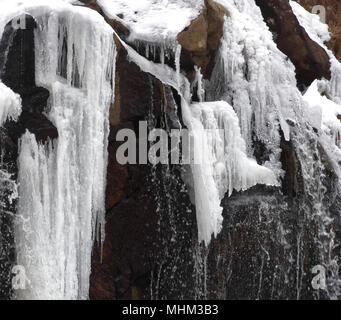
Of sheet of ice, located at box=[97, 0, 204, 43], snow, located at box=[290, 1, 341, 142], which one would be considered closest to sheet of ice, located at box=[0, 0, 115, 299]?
sheet of ice, located at box=[97, 0, 204, 43]

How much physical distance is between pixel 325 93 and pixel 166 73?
3065 millimetres

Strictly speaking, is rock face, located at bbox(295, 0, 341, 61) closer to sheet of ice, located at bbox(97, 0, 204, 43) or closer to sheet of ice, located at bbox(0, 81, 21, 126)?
sheet of ice, located at bbox(97, 0, 204, 43)

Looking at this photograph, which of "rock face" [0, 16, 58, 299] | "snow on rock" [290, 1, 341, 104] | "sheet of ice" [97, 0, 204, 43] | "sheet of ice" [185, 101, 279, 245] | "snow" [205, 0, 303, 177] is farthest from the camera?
"snow on rock" [290, 1, 341, 104]

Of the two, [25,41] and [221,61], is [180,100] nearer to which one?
[221,61]

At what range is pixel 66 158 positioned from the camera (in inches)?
229

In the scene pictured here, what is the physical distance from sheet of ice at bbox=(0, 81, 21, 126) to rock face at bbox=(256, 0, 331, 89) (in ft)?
14.0

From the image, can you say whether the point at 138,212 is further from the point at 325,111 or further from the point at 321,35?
the point at 321,35

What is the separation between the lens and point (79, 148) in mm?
5859

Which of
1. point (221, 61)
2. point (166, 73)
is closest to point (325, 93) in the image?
point (221, 61)

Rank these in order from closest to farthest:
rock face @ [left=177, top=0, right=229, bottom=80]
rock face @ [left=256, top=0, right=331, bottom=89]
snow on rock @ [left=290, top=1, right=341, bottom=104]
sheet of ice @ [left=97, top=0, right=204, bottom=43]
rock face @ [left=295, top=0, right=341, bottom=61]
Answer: sheet of ice @ [left=97, top=0, right=204, bottom=43], rock face @ [left=177, top=0, right=229, bottom=80], rock face @ [left=256, top=0, right=331, bottom=89], snow on rock @ [left=290, top=1, right=341, bottom=104], rock face @ [left=295, top=0, right=341, bottom=61]

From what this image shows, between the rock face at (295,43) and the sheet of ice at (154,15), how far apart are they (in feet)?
6.35

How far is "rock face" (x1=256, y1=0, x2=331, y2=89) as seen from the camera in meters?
8.52

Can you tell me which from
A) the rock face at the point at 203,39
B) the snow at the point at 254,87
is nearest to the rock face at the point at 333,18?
the snow at the point at 254,87

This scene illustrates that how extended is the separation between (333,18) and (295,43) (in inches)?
114
